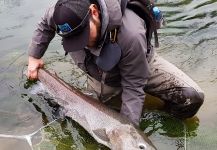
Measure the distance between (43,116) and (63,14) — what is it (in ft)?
5.99

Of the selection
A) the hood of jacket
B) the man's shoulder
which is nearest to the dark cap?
the hood of jacket

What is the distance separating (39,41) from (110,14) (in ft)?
4.74

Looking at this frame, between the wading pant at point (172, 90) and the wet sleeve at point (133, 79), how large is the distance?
2.18 feet

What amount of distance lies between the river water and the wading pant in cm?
18

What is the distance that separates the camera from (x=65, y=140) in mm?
4684

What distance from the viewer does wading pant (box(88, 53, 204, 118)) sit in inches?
185

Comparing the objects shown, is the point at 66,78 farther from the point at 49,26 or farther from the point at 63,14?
the point at 63,14

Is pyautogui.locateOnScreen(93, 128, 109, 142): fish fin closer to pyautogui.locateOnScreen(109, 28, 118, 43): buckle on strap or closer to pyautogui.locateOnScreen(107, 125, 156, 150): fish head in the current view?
pyautogui.locateOnScreen(107, 125, 156, 150): fish head

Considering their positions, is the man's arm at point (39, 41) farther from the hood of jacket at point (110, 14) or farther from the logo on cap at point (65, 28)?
the hood of jacket at point (110, 14)

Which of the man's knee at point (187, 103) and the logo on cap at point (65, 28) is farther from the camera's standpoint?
the man's knee at point (187, 103)

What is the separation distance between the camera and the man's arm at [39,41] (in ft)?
15.7

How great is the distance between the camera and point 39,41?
195 inches

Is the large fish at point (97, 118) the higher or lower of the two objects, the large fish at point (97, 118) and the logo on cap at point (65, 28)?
the lower

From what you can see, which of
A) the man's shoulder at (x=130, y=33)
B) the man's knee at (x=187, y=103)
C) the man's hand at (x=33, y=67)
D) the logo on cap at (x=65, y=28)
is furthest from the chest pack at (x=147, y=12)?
the man's hand at (x=33, y=67)
